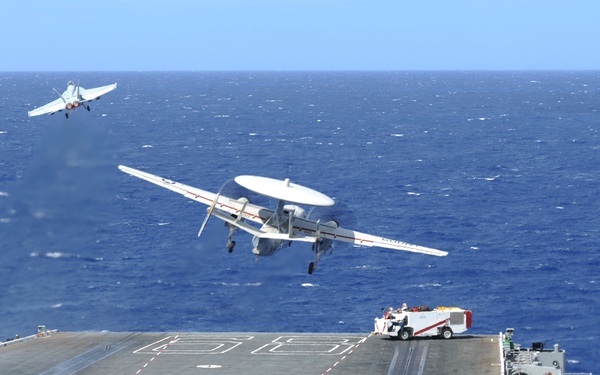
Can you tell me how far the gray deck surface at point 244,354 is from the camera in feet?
390

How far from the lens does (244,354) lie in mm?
128000

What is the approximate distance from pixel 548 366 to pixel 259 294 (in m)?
51.5

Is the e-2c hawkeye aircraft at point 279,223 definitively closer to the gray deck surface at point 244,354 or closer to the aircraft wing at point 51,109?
the gray deck surface at point 244,354

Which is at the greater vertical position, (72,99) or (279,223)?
(72,99)

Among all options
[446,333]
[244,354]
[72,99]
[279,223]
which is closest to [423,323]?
[446,333]

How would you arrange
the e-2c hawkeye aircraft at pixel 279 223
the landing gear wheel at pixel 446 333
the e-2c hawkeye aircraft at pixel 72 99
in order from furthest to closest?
1. the e-2c hawkeye aircraft at pixel 72 99
2. the landing gear wheel at pixel 446 333
3. the e-2c hawkeye aircraft at pixel 279 223

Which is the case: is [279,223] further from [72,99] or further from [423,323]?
[72,99]

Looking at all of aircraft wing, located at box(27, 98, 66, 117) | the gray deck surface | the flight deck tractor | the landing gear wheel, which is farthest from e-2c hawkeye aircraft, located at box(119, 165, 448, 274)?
aircraft wing, located at box(27, 98, 66, 117)

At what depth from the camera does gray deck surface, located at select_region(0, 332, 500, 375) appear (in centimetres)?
11888

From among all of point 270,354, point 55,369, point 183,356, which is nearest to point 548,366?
point 270,354

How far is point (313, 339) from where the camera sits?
137 metres

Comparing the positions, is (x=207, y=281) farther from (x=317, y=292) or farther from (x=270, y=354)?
(x=270, y=354)

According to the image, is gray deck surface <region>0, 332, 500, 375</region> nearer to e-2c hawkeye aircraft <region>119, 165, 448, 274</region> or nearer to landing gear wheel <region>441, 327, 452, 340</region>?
landing gear wheel <region>441, 327, 452, 340</region>

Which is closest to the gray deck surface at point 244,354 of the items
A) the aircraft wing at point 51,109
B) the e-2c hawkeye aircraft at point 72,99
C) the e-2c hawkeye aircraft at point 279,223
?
the e-2c hawkeye aircraft at point 279,223
